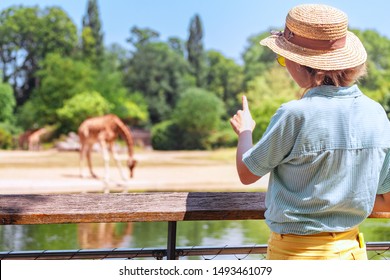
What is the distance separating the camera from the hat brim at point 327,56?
101 centimetres

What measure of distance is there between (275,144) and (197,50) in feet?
67.7

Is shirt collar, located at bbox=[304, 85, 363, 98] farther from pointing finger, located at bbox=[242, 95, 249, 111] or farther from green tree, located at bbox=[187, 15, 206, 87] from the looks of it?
green tree, located at bbox=[187, 15, 206, 87]

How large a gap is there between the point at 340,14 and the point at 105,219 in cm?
50

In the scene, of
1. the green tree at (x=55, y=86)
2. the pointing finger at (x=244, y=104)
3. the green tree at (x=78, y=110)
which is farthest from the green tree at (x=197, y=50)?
the pointing finger at (x=244, y=104)

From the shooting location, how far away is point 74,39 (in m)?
21.4

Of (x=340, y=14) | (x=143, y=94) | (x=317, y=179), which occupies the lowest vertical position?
(x=143, y=94)

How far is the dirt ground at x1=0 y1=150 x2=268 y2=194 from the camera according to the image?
12.8m

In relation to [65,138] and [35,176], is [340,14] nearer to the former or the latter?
[35,176]

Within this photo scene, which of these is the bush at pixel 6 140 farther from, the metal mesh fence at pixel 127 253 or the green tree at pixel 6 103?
the metal mesh fence at pixel 127 253

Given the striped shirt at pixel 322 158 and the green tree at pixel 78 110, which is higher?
the striped shirt at pixel 322 158

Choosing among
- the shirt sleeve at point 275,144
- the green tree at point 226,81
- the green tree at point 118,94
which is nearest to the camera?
the shirt sleeve at point 275,144

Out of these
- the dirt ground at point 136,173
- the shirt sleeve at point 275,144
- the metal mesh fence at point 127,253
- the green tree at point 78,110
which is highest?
the shirt sleeve at point 275,144

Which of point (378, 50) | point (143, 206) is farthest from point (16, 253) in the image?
point (378, 50)

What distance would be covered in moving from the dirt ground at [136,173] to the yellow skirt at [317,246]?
430 inches
